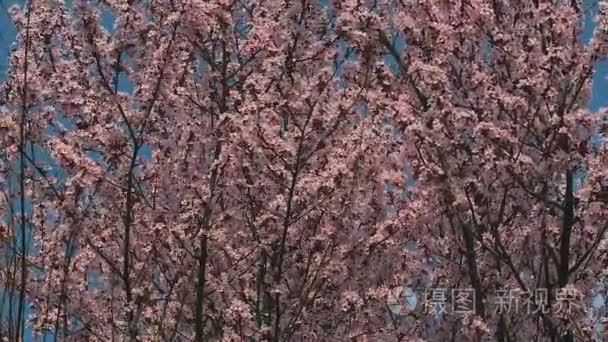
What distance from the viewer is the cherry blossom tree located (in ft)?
34.6

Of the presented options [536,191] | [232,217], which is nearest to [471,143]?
[536,191]

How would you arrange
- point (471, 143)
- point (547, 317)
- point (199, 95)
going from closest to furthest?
point (547, 317) < point (471, 143) < point (199, 95)

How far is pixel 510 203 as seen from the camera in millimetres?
11516

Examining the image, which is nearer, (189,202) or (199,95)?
(189,202)

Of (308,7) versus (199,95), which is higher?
(308,7)

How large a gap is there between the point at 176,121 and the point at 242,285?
228 centimetres

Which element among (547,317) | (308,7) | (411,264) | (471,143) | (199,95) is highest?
(308,7)

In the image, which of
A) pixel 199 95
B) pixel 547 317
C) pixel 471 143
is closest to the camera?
pixel 547 317

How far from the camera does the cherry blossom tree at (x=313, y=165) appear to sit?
10531 millimetres

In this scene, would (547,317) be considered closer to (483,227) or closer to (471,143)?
(483,227)

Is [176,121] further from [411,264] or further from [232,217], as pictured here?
[411,264]

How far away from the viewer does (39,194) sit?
33.7 feet

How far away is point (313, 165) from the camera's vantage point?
36.4 feet

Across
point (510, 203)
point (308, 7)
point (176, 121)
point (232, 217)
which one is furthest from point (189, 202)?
point (510, 203)
